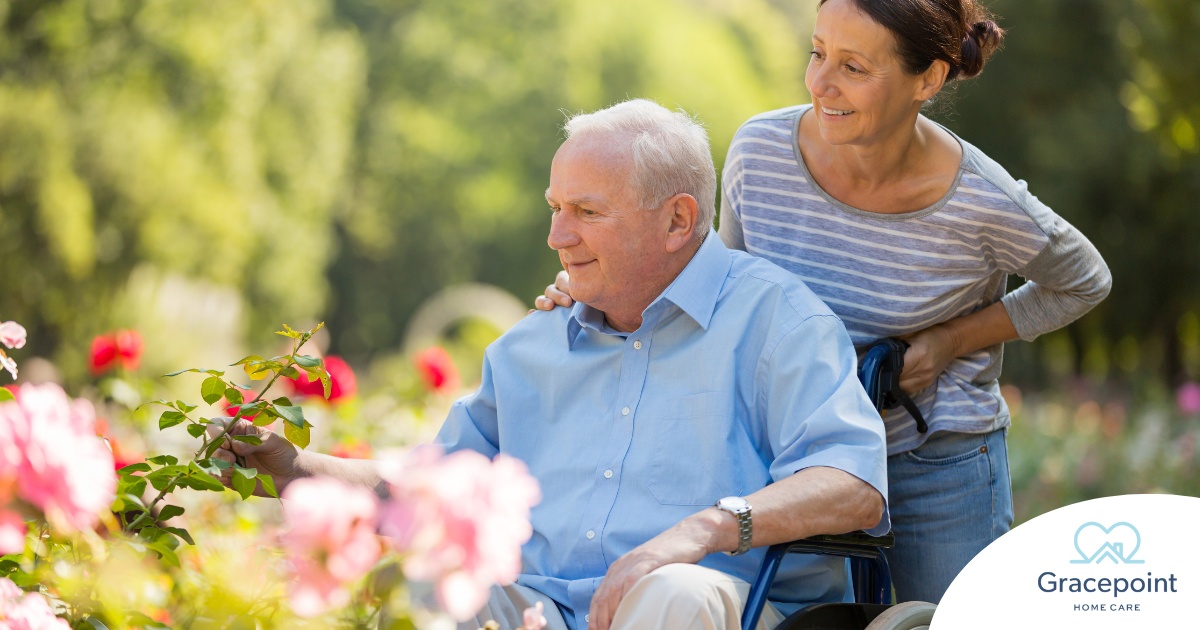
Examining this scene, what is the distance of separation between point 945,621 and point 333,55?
795 inches

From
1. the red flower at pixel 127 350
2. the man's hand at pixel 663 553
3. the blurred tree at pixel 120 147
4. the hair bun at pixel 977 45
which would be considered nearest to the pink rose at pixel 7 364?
the man's hand at pixel 663 553

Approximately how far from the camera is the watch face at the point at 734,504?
1.89 metres

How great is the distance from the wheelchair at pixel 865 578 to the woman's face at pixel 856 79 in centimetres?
44

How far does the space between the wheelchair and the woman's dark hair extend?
56cm

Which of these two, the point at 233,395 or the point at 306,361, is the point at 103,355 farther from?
the point at 306,361

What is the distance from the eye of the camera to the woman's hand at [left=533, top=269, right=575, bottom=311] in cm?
241

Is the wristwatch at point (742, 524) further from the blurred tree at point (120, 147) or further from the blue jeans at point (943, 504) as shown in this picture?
the blurred tree at point (120, 147)

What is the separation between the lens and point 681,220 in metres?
2.28

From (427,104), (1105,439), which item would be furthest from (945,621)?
(427,104)

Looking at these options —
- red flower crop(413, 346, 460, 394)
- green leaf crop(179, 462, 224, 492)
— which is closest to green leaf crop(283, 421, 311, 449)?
green leaf crop(179, 462, 224, 492)

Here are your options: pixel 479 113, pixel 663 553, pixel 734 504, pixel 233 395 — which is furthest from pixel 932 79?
pixel 479 113

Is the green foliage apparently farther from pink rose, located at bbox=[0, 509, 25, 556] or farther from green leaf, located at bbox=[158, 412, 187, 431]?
pink rose, located at bbox=[0, 509, 25, 556]

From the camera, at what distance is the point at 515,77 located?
28203 millimetres

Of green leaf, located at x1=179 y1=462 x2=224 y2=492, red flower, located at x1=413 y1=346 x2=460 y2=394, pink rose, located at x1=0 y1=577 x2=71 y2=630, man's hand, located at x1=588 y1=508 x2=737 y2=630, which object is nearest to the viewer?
pink rose, located at x1=0 y1=577 x2=71 y2=630
